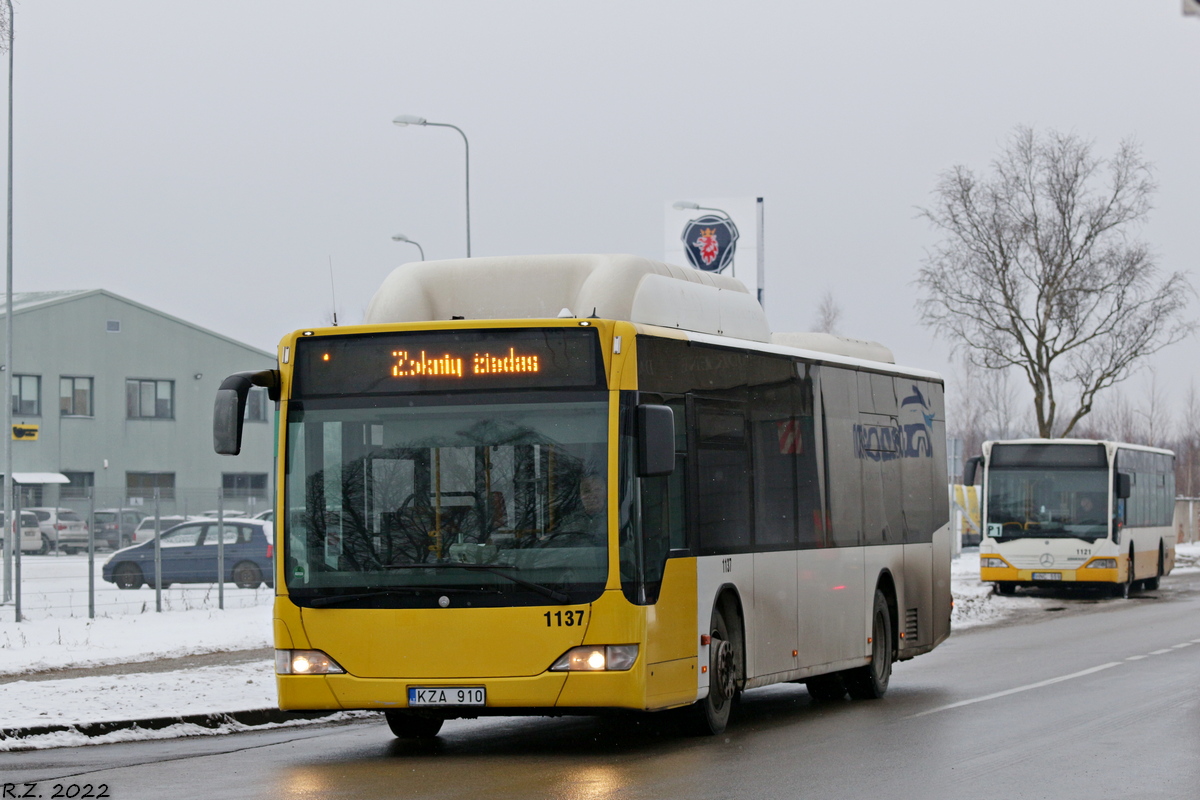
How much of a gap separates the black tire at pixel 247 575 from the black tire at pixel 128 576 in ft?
10.8

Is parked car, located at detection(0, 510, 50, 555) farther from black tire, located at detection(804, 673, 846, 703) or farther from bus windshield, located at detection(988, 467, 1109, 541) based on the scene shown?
bus windshield, located at detection(988, 467, 1109, 541)

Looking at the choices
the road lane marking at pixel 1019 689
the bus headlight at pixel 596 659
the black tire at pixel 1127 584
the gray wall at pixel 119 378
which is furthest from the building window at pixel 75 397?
the bus headlight at pixel 596 659

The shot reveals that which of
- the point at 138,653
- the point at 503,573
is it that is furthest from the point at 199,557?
the point at 503,573

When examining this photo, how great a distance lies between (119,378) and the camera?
6906cm

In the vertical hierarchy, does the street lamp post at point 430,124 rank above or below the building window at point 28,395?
above

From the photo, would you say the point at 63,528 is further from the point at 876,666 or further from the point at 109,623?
the point at 876,666

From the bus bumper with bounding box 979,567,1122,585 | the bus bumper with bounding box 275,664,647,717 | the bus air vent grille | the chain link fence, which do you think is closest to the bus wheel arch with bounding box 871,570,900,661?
the bus air vent grille

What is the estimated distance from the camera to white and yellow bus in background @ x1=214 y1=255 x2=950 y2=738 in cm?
1093

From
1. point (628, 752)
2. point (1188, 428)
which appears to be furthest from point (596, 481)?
point (1188, 428)

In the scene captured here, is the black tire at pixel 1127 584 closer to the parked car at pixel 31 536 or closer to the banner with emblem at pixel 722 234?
the banner with emblem at pixel 722 234

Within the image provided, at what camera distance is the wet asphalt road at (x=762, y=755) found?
388 inches

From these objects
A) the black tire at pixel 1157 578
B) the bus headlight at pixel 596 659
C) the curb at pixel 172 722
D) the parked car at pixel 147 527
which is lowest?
the black tire at pixel 1157 578

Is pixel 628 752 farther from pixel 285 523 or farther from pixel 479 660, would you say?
pixel 285 523

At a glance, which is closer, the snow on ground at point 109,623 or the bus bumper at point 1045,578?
the snow on ground at point 109,623
